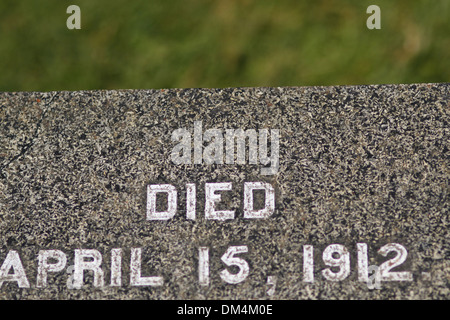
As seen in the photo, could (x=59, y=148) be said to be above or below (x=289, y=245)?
above

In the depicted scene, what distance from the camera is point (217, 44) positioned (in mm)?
2197

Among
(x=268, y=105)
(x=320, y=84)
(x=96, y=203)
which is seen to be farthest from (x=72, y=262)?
(x=320, y=84)

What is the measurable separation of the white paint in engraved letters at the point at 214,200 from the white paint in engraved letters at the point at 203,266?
0.13 meters

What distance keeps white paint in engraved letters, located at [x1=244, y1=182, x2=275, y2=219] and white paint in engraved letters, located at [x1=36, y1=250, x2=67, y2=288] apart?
71 cm

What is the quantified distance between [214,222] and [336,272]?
482 mm

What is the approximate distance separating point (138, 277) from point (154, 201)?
0.94ft

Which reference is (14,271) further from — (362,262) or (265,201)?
(362,262)

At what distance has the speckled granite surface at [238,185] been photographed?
1.97 m

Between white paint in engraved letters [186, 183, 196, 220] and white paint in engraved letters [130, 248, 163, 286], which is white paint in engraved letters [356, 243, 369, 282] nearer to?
white paint in engraved letters [186, 183, 196, 220]

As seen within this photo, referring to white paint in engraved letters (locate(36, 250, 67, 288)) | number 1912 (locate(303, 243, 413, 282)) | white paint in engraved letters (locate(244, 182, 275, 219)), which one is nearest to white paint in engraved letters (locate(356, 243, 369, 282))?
number 1912 (locate(303, 243, 413, 282))

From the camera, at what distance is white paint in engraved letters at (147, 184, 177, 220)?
2.03 meters

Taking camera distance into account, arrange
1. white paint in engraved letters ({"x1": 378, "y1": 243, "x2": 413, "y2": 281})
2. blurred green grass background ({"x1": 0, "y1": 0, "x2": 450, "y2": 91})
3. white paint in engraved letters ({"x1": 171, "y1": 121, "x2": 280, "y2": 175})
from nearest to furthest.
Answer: white paint in engraved letters ({"x1": 378, "y1": 243, "x2": 413, "y2": 281}), white paint in engraved letters ({"x1": 171, "y1": 121, "x2": 280, "y2": 175}), blurred green grass background ({"x1": 0, "y1": 0, "x2": 450, "y2": 91})

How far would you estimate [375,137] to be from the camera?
6.62 ft
